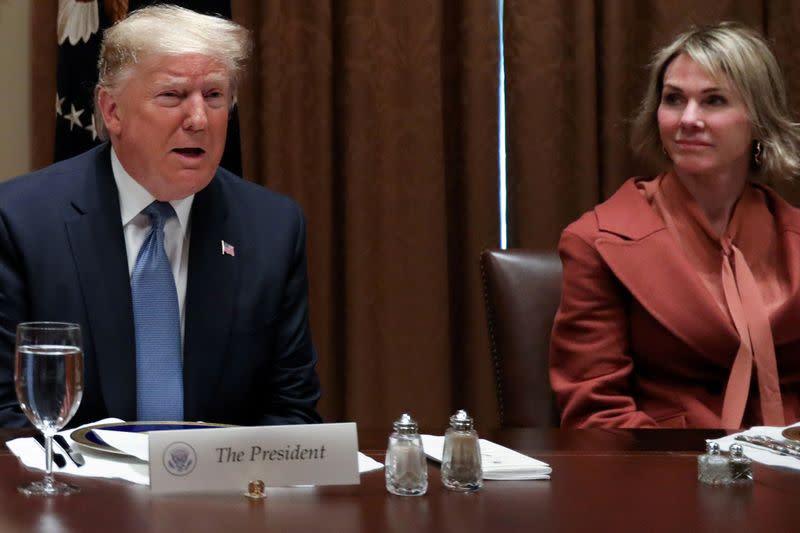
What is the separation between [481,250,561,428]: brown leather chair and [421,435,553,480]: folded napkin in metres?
0.84

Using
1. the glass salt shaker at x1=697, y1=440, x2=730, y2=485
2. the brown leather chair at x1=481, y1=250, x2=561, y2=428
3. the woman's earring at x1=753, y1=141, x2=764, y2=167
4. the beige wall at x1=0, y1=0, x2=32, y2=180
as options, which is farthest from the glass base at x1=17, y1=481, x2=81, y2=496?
the beige wall at x1=0, y1=0, x2=32, y2=180

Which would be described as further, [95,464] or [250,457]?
[95,464]

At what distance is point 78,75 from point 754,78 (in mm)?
1764

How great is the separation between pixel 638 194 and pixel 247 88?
1.24 m

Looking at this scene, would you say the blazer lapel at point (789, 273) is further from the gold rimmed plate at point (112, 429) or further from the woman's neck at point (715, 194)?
the gold rimmed plate at point (112, 429)

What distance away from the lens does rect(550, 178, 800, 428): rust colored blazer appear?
2.50 m

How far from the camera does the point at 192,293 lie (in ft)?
7.36

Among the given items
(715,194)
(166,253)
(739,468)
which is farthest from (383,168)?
(739,468)

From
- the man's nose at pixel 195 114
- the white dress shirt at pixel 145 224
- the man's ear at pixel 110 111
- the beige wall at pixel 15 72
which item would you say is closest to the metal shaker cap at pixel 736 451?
the white dress shirt at pixel 145 224

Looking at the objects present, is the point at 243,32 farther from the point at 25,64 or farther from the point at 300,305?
the point at 25,64

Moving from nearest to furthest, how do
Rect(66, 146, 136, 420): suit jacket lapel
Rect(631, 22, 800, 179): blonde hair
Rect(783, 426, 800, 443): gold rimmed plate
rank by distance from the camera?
1. Rect(783, 426, 800, 443): gold rimmed plate
2. Rect(66, 146, 136, 420): suit jacket lapel
3. Rect(631, 22, 800, 179): blonde hair

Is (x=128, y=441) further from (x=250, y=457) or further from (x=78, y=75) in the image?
(x=78, y=75)

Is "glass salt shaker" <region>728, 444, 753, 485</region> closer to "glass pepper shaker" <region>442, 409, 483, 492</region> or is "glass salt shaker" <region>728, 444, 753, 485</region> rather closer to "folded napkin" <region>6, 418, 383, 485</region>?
"glass pepper shaker" <region>442, 409, 483, 492</region>

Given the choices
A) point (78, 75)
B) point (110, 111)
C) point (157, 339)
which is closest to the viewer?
point (157, 339)
